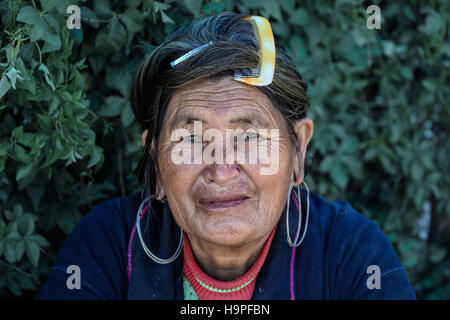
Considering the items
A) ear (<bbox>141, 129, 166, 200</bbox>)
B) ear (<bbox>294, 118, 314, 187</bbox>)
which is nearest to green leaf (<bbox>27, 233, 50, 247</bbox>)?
ear (<bbox>141, 129, 166, 200</bbox>)

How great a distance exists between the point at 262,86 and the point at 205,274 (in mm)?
798

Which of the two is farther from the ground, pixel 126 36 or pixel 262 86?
pixel 126 36

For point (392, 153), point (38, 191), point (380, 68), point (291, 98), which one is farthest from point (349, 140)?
point (38, 191)

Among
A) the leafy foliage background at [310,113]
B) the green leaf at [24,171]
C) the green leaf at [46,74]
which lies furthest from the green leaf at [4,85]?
the green leaf at [24,171]

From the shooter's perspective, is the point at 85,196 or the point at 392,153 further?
the point at 392,153

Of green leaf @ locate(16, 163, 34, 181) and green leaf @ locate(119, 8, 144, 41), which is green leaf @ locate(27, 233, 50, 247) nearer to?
green leaf @ locate(16, 163, 34, 181)

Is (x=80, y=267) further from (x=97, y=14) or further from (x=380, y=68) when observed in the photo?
(x=380, y=68)

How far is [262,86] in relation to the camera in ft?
7.14

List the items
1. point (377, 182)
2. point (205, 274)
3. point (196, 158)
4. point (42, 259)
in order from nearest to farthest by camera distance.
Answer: point (196, 158) < point (205, 274) < point (42, 259) < point (377, 182)

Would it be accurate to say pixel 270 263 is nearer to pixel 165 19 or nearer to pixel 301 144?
pixel 301 144

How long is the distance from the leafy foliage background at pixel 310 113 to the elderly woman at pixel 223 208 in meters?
0.29

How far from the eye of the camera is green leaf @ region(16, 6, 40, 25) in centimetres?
205

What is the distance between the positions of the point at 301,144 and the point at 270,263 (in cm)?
52

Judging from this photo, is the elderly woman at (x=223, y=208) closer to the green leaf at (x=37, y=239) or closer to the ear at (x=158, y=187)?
the ear at (x=158, y=187)
